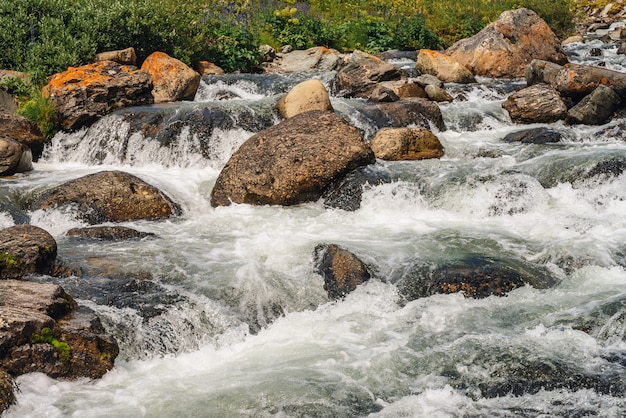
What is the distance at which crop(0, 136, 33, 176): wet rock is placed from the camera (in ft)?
40.2

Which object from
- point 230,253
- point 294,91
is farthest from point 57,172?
point 230,253

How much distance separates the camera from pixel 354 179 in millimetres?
11227

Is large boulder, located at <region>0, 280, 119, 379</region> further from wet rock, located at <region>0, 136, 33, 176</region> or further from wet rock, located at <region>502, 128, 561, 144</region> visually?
wet rock, located at <region>502, 128, 561, 144</region>

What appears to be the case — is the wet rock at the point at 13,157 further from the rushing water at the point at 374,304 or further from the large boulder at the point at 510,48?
the large boulder at the point at 510,48

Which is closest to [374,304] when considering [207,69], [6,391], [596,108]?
[6,391]

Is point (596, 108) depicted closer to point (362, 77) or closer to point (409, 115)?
point (409, 115)

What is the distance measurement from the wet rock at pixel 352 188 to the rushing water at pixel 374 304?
0.70 ft

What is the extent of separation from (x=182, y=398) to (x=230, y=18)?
19.4m

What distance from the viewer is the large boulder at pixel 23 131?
43.8 ft

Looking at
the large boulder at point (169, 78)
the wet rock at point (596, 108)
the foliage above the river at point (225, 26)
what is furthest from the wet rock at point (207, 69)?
the wet rock at point (596, 108)

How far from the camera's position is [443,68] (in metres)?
18.9

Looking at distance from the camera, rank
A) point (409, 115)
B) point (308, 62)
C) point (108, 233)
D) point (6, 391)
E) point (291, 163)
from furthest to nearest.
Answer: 1. point (308, 62)
2. point (409, 115)
3. point (291, 163)
4. point (108, 233)
5. point (6, 391)

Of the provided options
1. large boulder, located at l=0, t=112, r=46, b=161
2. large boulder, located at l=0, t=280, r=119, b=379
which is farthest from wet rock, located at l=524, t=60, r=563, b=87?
large boulder, located at l=0, t=280, r=119, b=379

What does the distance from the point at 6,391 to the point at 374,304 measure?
3684 mm
